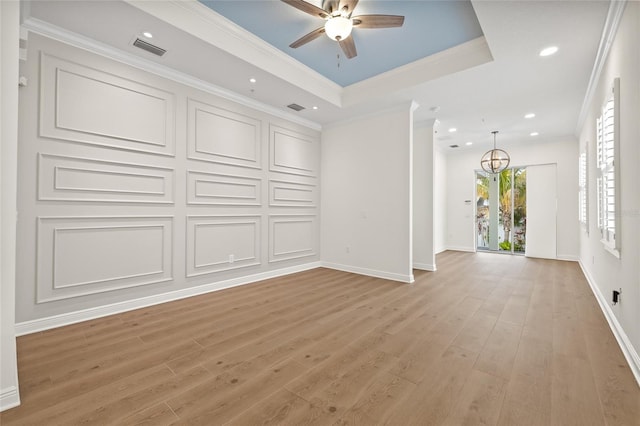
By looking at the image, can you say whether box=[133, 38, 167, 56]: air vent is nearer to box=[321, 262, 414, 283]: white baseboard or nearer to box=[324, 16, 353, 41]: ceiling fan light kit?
box=[324, 16, 353, 41]: ceiling fan light kit

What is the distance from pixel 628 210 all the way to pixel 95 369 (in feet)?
14.1

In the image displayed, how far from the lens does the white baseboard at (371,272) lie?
4426 millimetres

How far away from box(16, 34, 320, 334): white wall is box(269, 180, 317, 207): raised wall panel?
11 centimetres

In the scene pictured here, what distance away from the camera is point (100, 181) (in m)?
2.89

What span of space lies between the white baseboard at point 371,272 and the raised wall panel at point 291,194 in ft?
4.31

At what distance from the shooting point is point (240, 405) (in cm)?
158

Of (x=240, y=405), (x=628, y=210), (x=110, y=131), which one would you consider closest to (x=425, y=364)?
(x=240, y=405)

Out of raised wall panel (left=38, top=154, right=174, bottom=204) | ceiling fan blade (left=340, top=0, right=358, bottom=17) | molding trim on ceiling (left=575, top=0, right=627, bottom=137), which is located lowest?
raised wall panel (left=38, top=154, right=174, bottom=204)

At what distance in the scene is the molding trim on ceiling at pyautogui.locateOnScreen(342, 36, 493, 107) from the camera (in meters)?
3.26

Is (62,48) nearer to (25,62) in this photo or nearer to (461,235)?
(25,62)

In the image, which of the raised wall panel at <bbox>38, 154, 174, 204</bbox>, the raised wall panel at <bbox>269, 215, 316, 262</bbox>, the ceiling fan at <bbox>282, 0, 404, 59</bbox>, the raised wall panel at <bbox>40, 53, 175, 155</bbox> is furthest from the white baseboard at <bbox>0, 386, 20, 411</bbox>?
the ceiling fan at <bbox>282, 0, 404, 59</bbox>

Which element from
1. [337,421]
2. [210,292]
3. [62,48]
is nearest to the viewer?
[337,421]

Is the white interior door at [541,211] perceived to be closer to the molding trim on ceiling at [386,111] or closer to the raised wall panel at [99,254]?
the molding trim on ceiling at [386,111]

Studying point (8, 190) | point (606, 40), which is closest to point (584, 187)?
point (606, 40)
